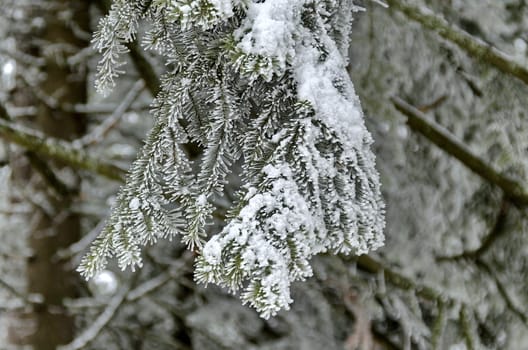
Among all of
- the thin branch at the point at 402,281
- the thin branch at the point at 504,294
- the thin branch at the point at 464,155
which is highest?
the thin branch at the point at 464,155

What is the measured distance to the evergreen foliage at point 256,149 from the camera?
1087 mm

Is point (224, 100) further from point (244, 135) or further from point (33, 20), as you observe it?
point (33, 20)

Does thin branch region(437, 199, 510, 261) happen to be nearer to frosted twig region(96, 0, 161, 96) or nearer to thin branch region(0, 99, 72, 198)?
frosted twig region(96, 0, 161, 96)

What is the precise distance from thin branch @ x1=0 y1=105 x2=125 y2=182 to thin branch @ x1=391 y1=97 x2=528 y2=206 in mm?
1445

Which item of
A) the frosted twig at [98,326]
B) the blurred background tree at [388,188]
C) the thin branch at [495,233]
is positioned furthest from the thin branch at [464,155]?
the frosted twig at [98,326]

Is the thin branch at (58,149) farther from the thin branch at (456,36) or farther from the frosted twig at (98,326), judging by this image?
the thin branch at (456,36)

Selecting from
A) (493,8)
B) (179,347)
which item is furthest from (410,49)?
(179,347)

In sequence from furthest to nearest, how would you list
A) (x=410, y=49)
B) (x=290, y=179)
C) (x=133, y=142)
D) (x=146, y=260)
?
(x=133, y=142) < (x=146, y=260) < (x=410, y=49) < (x=290, y=179)

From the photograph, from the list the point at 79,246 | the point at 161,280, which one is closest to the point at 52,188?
the point at 79,246

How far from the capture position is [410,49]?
3.03m

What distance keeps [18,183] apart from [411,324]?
2.86 m

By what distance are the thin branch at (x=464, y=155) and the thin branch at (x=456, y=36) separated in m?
0.57

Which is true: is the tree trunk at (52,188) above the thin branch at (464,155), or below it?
below

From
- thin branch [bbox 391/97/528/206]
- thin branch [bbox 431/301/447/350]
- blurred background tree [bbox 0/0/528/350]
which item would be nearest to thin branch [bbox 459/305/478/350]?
blurred background tree [bbox 0/0/528/350]
